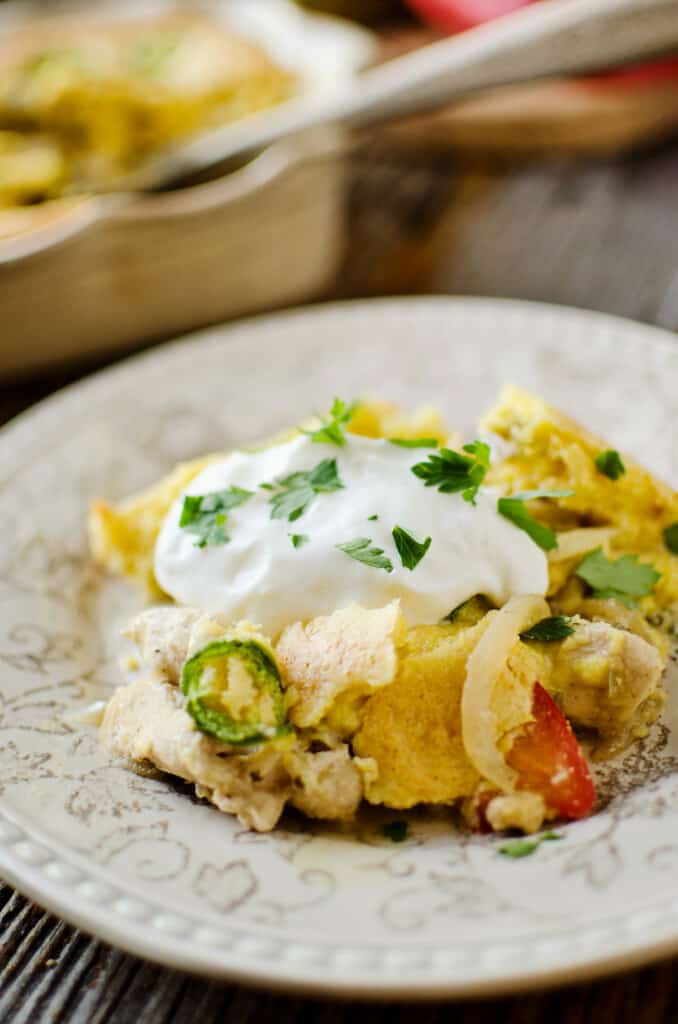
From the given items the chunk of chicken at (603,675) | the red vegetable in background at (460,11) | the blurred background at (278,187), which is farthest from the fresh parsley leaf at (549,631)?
the red vegetable in background at (460,11)

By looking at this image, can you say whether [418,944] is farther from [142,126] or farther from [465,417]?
[142,126]

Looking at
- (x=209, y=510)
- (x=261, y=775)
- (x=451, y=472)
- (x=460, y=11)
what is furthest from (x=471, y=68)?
(x=261, y=775)

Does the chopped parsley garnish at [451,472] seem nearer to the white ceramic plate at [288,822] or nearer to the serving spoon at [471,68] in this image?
the white ceramic plate at [288,822]

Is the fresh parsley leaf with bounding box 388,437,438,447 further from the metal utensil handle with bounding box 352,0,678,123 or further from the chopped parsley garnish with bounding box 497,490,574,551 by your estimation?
the metal utensil handle with bounding box 352,0,678,123

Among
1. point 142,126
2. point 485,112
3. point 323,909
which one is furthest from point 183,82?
point 323,909

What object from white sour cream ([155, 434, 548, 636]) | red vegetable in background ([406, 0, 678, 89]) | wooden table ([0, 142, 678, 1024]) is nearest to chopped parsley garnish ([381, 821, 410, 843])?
white sour cream ([155, 434, 548, 636])

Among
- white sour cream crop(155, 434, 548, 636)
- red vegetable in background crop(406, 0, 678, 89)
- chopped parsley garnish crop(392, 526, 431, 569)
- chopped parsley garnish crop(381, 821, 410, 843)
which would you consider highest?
red vegetable in background crop(406, 0, 678, 89)
